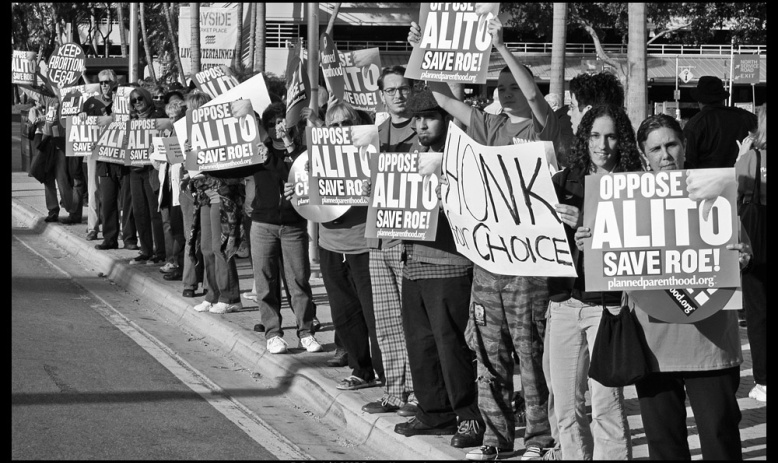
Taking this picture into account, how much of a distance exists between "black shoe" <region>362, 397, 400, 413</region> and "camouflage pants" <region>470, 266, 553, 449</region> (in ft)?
4.03

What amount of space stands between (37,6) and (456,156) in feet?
193

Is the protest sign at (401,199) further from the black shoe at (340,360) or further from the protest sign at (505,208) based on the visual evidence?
the black shoe at (340,360)

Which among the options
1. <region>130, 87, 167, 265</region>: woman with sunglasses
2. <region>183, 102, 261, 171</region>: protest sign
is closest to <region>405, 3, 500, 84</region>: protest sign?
<region>183, 102, 261, 171</region>: protest sign

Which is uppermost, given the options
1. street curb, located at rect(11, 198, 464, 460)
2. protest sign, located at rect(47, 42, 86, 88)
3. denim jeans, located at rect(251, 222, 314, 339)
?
protest sign, located at rect(47, 42, 86, 88)

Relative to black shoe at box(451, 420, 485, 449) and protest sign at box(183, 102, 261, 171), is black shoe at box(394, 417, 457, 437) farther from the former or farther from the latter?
protest sign at box(183, 102, 261, 171)

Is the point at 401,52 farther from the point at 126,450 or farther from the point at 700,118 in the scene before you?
the point at 126,450

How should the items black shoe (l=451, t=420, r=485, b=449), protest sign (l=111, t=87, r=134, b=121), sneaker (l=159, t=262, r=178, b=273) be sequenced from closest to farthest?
black shoe (l=451, t=420, r=485, b=449) → sneaker (l=159, t=262, r=178, b=273) → protest sign (l=111, t=87, r=134, b=121)

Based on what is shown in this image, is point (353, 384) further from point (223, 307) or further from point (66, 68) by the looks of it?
point (66, 68)

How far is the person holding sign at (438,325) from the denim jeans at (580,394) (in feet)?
2.96

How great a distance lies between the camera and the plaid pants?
24.6 ft

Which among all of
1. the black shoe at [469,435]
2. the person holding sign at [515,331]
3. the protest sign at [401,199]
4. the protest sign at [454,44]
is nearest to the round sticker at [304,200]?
the protest sign at [401,199]

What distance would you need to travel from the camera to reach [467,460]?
6277 mm

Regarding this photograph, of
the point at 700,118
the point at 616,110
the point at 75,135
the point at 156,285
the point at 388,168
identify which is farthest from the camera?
the point at 75,135
